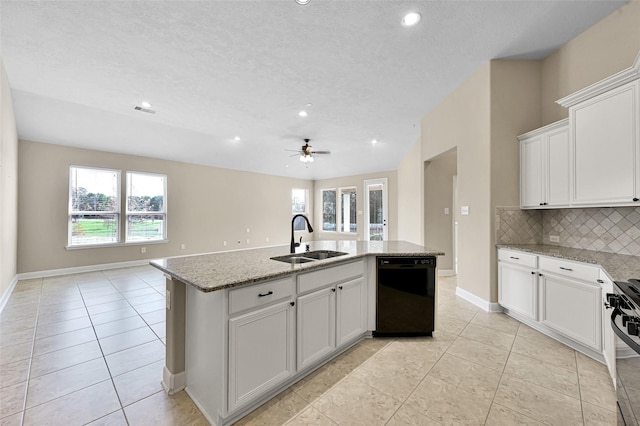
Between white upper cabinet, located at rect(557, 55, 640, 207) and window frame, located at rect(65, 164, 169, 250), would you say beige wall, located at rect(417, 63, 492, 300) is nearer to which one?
white upper cabinet, located at rect(557, 55, 640, 207)

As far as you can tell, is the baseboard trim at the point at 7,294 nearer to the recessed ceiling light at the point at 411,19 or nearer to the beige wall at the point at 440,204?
the recessed ceiling light at the point at 411,19

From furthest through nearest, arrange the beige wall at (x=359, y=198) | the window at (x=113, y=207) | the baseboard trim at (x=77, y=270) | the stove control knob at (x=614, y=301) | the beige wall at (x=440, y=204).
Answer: the beige wall at (x=359, y=198)
the window at (x=113, y=207)
the beige wall at (x=440, y=204)
the baseboard trim at (x=77, y=270)
the stove control knob at (x=614, y=301)

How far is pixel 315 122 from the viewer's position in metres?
4.97

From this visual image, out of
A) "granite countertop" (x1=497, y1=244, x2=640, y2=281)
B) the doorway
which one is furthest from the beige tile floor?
the doorway

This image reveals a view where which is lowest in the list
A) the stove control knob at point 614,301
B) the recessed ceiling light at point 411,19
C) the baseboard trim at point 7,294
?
the baseboard trim at point 7,294

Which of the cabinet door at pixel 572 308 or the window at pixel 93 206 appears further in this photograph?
the window at pixel 93 206

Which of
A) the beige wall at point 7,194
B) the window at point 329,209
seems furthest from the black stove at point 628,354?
the window at point 329,209

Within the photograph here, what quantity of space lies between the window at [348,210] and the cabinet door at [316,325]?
6712mm

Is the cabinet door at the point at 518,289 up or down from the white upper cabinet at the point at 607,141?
down

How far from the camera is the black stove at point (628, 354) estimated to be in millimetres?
1033

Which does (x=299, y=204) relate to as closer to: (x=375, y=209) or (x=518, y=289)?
(x=375, y=209)

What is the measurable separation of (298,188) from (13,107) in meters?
6.89

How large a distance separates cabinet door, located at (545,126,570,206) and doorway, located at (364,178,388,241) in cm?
515

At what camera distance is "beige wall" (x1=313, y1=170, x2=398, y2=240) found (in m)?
7.80
